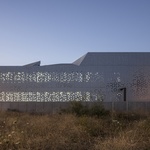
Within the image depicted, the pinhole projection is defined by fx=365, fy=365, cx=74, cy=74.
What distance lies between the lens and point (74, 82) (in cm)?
5222

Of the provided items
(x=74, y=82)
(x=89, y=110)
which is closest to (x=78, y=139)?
(x=89, y=110)

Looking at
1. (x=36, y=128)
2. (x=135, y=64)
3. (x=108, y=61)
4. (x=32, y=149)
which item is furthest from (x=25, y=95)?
(x=32, y=149)

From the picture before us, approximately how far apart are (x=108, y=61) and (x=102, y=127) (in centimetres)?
3993

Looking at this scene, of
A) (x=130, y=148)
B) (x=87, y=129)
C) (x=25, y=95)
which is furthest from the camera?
(x=25, y=95)

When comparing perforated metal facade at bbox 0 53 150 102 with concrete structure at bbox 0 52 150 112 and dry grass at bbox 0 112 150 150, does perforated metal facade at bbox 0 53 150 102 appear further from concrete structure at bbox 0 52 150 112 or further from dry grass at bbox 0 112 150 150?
dry grass at bbox 0 112 150 150

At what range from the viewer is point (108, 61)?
53.5m

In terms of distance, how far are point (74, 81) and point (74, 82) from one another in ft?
0.51

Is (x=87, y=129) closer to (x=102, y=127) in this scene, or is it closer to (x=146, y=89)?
(x=102, y=127)

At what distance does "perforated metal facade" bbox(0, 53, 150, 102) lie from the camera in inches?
2037

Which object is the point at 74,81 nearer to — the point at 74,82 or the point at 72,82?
the point at 74,82

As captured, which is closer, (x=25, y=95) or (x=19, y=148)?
(x=19, y=148)

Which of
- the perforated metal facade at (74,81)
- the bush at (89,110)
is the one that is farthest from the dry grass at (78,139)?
the perforated metal facade at (74,81)

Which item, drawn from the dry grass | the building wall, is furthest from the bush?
the building wall

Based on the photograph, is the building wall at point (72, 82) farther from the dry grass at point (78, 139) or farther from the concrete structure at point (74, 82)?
the dry grass at point (78, 139)
